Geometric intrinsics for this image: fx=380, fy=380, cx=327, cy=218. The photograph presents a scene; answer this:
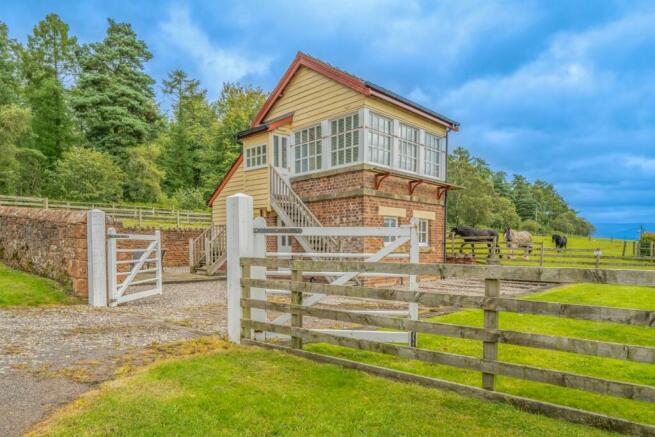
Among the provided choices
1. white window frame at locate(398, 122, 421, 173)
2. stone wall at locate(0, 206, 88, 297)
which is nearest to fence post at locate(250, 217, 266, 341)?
stone wall at locate(0, 206, 88, 297)

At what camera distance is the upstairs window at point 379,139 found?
12.6 meters

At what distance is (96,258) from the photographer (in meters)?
8.30

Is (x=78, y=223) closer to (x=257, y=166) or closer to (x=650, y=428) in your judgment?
(x=257, y=166)

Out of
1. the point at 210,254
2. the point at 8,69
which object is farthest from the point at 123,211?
the point at 8,69

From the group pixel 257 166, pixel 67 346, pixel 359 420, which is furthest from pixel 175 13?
pixel 359 420

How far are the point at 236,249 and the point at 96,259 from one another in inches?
194

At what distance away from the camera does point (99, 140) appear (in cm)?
3525

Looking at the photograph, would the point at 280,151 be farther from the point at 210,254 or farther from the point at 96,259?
the point at 96,259

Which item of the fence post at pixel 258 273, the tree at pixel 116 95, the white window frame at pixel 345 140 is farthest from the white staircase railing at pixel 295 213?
the tree at pixel 116 95

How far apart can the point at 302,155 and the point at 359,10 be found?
12.0 meters

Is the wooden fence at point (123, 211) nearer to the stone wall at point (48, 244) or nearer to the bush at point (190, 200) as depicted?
the bush at point (190, 200)

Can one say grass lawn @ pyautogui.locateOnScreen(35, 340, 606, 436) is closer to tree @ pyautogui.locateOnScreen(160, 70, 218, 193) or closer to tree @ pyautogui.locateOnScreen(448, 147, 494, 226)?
tree @ pyautogui.locateOnScreen(160, 70, 218, 193)

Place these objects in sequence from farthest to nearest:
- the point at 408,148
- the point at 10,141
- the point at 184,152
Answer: the point at 184,152 → the point at 10,141 → the point at 408,148

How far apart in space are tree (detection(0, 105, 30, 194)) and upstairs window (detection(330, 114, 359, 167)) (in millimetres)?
28642
